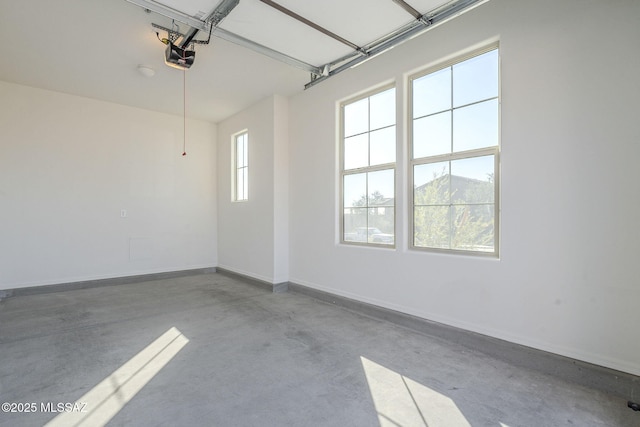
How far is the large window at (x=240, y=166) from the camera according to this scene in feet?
19.4

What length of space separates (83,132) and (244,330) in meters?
4.45

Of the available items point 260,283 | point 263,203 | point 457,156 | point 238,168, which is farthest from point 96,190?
point 457,156

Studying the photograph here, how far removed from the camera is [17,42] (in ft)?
11.5

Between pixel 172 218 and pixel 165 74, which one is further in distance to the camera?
pixel 172 218

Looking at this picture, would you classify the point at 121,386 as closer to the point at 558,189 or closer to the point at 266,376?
the point at 266,376

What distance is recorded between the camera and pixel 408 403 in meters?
2.04

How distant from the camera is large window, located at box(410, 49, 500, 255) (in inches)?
111

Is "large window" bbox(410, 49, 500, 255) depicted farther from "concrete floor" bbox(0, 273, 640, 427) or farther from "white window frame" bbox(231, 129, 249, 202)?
"white window frame" bbox(231, 129, 249, 202)

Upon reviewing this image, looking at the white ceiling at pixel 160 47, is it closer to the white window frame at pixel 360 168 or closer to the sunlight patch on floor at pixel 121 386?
the white window frame at pixel 360 168

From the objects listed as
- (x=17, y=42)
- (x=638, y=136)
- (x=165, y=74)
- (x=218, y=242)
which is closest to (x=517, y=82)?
(x=638, y=136)

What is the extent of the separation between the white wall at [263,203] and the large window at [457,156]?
2.31m

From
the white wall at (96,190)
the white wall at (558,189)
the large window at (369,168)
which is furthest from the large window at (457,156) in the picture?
the white wall at (96,190)

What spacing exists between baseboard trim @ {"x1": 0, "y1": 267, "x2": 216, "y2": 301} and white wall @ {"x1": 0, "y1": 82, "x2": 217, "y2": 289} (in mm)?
83

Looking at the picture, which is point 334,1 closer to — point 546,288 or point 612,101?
point 612,101
